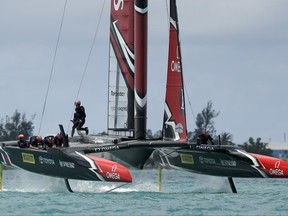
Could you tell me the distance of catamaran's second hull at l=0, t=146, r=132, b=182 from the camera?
63.5ft

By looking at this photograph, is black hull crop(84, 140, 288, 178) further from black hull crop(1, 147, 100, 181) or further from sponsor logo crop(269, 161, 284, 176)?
black hull crop(1, 147, 100, 181)

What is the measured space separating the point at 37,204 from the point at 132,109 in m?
5.28

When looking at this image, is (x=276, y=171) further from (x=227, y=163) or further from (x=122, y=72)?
(x=122, y=72)

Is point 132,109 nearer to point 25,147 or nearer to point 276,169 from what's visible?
point 25,147

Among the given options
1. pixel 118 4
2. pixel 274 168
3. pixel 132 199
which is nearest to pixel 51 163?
pixel 132 199

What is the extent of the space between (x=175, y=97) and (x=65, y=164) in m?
2.70

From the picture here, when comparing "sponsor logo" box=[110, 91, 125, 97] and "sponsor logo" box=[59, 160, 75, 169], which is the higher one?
"sponsor logo" box=[110, 91, 125, 97]

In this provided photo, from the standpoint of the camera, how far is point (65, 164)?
66.5ft

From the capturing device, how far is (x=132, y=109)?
23094 mm

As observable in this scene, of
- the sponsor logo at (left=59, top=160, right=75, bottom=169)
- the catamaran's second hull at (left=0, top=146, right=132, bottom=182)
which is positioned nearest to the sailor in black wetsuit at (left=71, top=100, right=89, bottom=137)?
the catamaran's second hull at (left=0, top=146, right=132, bottom=182)

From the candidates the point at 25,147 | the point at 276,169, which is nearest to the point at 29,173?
the point at 25,147

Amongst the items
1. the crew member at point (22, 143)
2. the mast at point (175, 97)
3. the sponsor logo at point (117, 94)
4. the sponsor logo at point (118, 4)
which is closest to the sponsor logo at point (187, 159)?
the mast at point (175, 97)

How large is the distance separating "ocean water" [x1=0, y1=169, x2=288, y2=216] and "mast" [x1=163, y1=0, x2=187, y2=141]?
4.18 feet

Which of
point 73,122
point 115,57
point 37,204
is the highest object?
point 115,57
